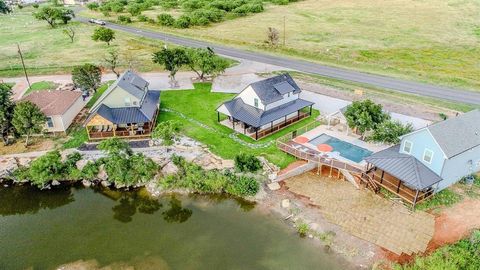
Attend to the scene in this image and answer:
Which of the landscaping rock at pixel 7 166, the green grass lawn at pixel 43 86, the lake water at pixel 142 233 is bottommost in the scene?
the lake water at pixel 142 233

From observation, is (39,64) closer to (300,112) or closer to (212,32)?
(212,32)

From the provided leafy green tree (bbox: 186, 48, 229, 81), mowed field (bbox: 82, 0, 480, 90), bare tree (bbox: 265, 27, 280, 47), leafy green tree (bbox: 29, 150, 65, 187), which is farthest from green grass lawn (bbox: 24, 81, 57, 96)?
bare tree (bbox: 265, 27, 280, 47)

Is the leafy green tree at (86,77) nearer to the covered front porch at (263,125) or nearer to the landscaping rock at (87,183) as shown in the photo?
the covered front porch at (263,125)

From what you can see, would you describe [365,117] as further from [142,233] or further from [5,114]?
[5,114]

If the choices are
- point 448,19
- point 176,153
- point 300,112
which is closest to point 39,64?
point 176,153

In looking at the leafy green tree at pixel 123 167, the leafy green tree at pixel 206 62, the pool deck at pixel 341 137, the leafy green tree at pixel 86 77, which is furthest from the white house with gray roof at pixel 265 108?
the leafy green tree at pixel 86 77
